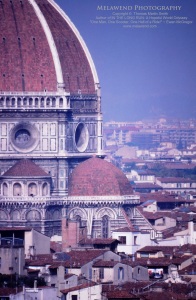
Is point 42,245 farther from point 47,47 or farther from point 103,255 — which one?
point 47,47

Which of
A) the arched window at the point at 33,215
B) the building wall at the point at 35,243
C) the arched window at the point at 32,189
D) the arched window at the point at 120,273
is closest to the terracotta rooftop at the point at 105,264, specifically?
the arched window at the point at 120,273

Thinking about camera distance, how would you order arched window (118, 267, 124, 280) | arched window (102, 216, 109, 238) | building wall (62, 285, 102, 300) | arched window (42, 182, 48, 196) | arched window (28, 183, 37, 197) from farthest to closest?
arched window (42, 182, 48, 196) → arched window (28, 183, 37, 197) → arched window (102, 216, 109, 238) → arched window (118, 267, 124, 280) → building wall (62, 285, 102, 300)

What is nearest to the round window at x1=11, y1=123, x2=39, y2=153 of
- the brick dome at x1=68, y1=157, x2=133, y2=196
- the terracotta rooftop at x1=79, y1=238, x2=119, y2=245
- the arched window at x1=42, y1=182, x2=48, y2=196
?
the brick dome at x1=68, y1=157, x2=133, y2=196

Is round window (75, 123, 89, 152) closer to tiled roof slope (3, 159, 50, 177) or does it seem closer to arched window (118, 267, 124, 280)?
tiled roof slope (3, 159, 50, 177)

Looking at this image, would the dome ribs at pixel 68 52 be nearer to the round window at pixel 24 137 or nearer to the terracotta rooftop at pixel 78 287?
the round window at pixel 24 137

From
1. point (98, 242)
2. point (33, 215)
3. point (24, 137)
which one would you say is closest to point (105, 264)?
point (98, 242)
